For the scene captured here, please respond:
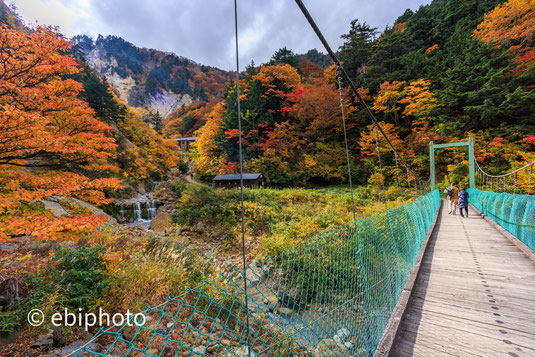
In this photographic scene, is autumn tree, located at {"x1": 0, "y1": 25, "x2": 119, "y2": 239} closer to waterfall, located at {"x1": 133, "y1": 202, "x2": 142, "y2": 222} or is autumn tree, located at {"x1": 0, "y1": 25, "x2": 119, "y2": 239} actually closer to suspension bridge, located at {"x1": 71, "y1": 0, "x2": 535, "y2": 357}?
suspension bridge, located at {"x1": 71, "y1": 0, "x2": 535, "y2": 357}

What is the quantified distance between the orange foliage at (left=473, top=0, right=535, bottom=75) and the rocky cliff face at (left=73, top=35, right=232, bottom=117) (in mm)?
43899

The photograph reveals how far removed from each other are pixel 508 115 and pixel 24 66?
22.2m

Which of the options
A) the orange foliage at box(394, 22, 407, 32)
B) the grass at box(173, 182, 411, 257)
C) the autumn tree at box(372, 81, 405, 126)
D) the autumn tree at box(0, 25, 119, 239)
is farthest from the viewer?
the orange foliage at box(394, 22, 407, 32)

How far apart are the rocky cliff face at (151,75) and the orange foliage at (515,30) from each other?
43899mm

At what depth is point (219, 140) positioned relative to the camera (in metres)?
20.7

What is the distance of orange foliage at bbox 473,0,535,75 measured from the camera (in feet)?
45.3

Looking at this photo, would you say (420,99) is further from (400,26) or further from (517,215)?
(400,26)

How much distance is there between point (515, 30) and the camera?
14.1 m

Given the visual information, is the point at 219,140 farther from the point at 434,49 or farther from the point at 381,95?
the point at 434,49

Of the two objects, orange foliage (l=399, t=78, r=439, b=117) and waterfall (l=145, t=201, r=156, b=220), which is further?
orange foliage (l=399, t=78, r=439, b=117)

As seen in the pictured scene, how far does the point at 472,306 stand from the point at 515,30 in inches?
839

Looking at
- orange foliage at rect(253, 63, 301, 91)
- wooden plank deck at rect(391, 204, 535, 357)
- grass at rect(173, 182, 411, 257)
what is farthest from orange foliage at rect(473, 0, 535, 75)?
wooden plank deck at rect(391, 204, 535, 357)

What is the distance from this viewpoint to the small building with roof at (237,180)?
56.0ft

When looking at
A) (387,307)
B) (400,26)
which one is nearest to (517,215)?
(387,307)
